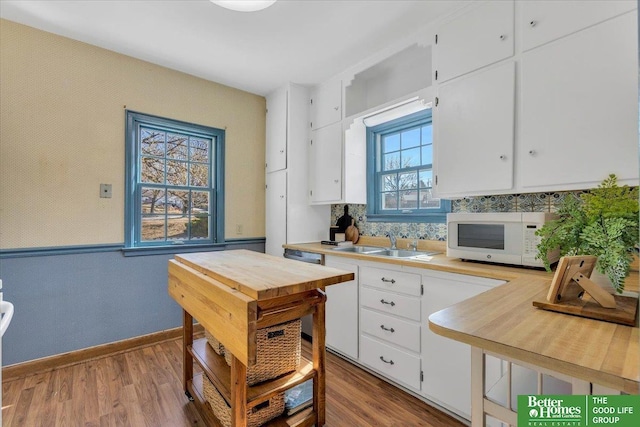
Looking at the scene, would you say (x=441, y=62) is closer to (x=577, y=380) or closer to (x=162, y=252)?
(x=577, y=380)

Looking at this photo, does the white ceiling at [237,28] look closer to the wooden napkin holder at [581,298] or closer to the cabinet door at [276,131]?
the cabinet door at [276,131]

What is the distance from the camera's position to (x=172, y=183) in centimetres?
299

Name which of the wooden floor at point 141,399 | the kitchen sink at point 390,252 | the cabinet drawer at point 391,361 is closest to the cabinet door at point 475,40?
the kitchen sink at point 390,252

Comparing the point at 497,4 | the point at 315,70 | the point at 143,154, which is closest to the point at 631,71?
the point at 497,4

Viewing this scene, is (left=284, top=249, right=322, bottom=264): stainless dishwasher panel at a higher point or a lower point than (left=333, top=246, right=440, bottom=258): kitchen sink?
lower

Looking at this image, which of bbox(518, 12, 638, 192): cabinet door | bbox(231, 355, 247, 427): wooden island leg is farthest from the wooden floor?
bbox(518, 12, 638, 192): cabinet door

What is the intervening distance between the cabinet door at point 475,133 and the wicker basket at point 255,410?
168cm

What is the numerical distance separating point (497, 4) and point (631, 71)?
84 centimetres

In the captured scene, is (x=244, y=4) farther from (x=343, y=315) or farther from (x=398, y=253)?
(x=343, y=315)

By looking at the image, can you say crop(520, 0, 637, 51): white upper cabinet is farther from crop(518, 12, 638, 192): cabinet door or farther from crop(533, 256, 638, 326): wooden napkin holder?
crop(533, 256, 638, 326): wooden napkin holder

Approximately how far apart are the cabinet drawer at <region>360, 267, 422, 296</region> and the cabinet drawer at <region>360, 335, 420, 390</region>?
417 millimetres

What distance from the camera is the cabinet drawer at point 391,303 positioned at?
194 cm

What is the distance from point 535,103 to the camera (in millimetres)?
1686

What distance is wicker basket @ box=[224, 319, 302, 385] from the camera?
140cm
